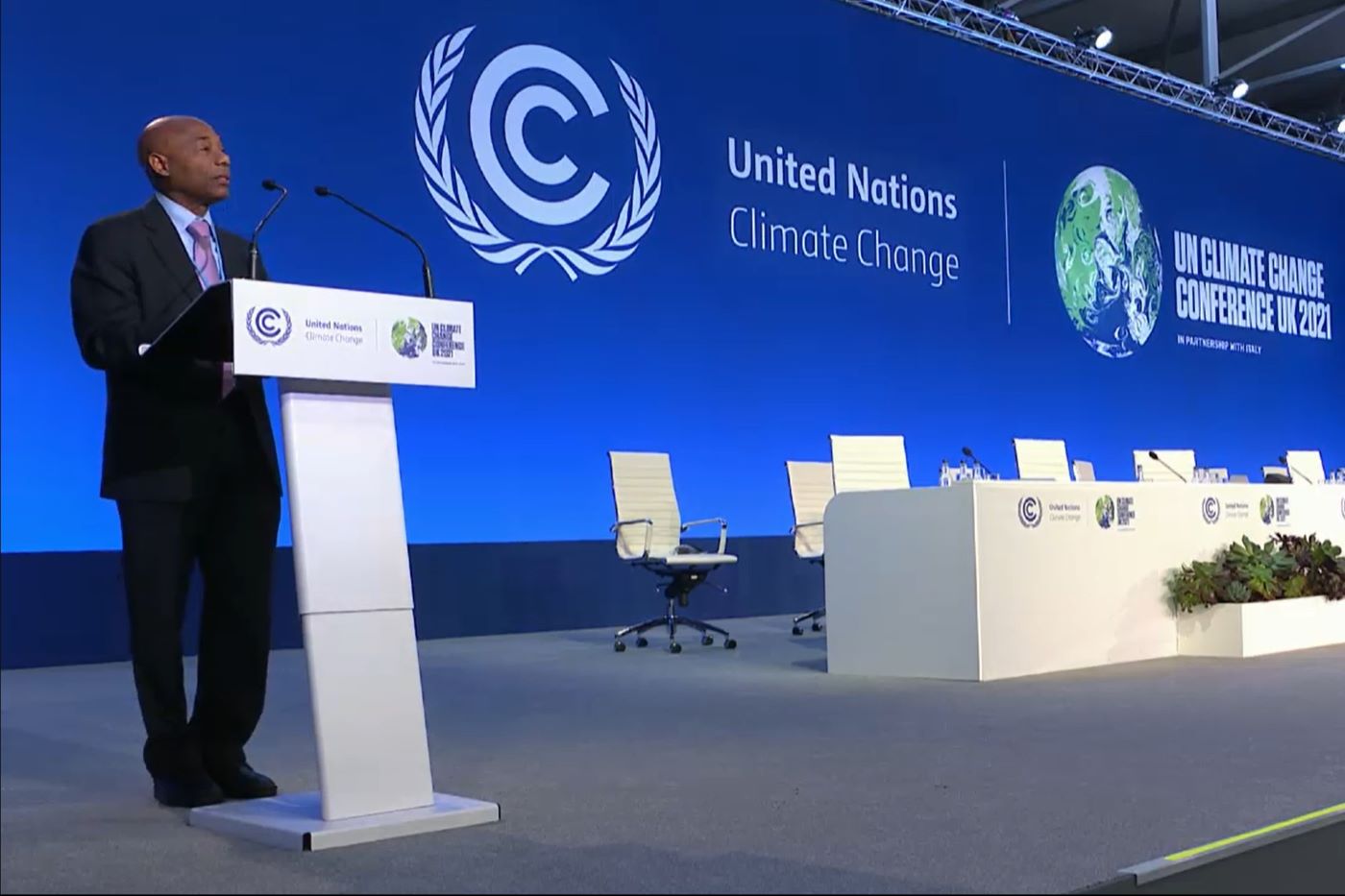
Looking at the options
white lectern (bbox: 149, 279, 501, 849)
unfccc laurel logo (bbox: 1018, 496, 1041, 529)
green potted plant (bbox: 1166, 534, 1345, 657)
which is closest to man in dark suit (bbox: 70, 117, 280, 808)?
white lectern (bbox: 149, 279, 501, 849)

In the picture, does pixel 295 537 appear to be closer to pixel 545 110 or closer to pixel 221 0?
pixel 221 0

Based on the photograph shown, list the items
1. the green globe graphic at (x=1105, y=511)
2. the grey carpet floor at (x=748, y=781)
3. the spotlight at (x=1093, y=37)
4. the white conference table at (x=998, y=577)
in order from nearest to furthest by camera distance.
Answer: the grey carpet floor at (x=748, y=781), the white conference table at (x=998, y=577), the green globe graphic at (x=1105, y=511), the spotlight at (x=1093, y=37)

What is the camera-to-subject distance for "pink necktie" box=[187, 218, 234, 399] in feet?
9.80

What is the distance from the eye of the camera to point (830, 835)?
2793 millimetres

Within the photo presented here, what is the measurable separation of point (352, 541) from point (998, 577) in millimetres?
3565

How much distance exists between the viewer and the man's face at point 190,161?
2943 millimetres

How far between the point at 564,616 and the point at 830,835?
20.0 feet

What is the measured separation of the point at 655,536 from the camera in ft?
26.7

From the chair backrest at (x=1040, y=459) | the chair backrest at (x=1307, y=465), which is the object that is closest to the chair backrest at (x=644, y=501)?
the chair backrest at (x=1040, y=459)

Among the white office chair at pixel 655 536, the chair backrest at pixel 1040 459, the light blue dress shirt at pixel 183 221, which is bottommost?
the white office chair at pixel 655 536

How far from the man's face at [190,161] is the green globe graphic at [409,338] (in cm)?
47

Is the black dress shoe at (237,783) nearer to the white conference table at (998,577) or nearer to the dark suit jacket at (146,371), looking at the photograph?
the dark suit jacket at (146,371)

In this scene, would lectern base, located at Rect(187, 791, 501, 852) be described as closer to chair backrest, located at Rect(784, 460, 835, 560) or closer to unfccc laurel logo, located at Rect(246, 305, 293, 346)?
unfccc laurel logo, located at Rect(246, 305, 293, 346)

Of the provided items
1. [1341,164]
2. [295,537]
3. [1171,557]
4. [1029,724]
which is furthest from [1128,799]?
[1341,164]
